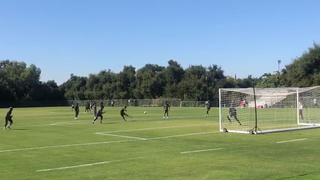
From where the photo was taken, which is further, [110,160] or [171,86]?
[171,86]

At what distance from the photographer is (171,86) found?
151 metres

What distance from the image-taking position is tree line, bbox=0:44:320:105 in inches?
5699

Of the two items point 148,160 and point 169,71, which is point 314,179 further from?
point 169,71

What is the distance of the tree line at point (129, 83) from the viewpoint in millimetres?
144750

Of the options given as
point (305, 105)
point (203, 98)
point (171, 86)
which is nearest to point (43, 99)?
point (171, 86)

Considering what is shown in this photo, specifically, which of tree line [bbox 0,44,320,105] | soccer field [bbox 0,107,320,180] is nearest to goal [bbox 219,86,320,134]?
soccer field [bbox 0,107,320,180]

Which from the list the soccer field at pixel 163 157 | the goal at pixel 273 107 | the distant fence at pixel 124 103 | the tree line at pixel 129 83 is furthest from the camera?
the tree line at pixel 129 83

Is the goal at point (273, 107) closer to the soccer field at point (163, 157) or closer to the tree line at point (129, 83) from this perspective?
the soccer field at point (163, 157)

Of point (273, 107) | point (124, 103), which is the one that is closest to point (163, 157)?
point (273, 107)

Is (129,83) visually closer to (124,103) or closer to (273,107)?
(124,103)

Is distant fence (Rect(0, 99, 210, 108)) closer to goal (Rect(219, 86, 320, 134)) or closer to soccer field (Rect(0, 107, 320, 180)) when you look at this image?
goal (Rect(219, 86, 320, 134))

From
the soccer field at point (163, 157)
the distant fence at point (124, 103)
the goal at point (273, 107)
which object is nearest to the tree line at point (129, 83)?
the distant fence at point (124, 103)

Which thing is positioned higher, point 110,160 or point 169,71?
point 169,71

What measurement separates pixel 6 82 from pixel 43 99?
36.9ft
